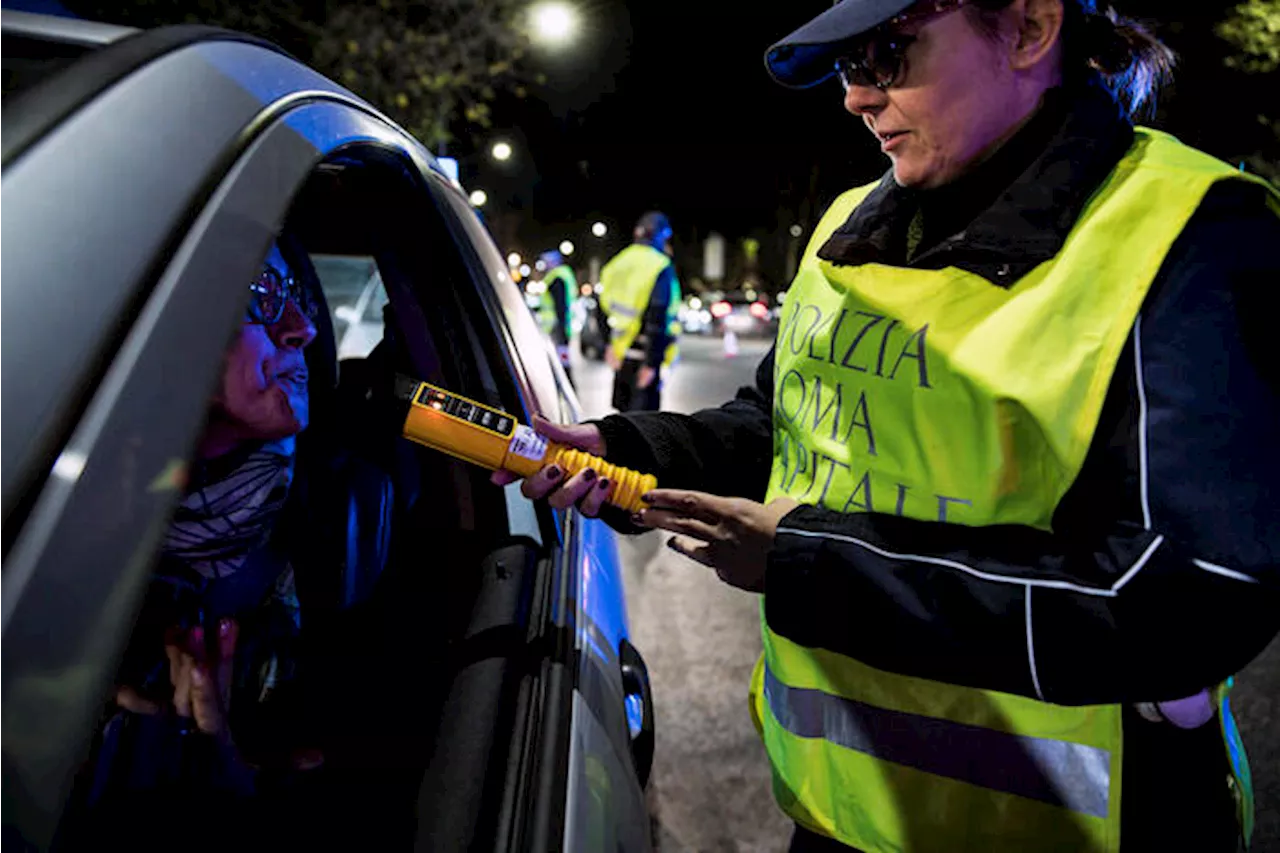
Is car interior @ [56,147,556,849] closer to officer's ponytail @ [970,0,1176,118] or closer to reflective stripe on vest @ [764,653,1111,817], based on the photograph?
reflective stripe on vest @ [764,653,1111,817]

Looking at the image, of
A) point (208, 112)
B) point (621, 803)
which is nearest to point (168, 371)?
point (208, 112)

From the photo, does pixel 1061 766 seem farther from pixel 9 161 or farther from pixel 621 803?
pixel 9 161

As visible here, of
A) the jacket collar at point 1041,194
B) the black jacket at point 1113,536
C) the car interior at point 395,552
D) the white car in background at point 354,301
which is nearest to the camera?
the black jacket at point 1113,536

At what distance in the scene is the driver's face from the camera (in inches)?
58.9

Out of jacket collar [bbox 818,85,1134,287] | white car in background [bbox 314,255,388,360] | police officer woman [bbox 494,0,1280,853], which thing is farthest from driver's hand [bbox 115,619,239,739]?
white car in background [bbox 314,255,388,360]

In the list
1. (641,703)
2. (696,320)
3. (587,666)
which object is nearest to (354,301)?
(641,703)

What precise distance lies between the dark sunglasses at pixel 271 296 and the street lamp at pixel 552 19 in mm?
10903

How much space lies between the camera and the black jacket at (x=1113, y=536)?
82 cm

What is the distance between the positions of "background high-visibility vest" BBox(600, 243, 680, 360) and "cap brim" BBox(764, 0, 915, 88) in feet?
17.9

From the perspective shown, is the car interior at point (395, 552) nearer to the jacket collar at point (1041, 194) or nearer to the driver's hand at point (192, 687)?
the driver's hand at point (192, 687)

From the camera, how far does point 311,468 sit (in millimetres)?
1825

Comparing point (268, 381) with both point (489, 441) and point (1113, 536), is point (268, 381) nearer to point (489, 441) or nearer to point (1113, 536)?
point (489, 441)

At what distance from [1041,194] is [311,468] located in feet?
5.03

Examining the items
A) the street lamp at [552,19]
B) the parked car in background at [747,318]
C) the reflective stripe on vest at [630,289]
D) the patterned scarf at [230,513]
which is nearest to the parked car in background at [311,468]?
the patterned scarf at [230,513]
